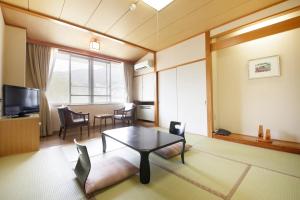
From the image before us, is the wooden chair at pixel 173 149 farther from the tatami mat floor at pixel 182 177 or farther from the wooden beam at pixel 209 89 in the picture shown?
the wooden beam at pixel 209 89

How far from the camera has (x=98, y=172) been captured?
1.68 metres

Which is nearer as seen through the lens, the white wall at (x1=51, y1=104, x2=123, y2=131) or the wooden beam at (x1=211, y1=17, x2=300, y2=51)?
the wooden beam at (x1=211, y1=17, x2=300, y2=51)

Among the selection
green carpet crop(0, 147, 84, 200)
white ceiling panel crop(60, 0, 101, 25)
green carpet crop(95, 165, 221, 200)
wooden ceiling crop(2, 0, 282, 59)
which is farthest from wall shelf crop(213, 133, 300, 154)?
white ceiling panel crop(60, 0, 101, 25)

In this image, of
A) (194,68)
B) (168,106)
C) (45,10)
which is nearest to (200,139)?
(168,106)

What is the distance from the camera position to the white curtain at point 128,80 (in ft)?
18.4

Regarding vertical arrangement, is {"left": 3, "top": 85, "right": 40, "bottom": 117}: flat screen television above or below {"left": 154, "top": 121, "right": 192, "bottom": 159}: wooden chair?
above

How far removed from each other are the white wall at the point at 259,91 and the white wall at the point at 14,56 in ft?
15.1

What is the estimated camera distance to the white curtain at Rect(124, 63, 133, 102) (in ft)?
18.4

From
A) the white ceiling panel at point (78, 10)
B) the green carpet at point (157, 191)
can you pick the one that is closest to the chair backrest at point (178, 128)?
the green carpet at point (157, 191)

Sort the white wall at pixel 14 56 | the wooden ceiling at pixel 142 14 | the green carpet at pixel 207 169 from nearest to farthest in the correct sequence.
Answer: the green carpet at pixel 207 169 → the wooden ceiling at pixel 142 14 → the white wall at pixel 14 56

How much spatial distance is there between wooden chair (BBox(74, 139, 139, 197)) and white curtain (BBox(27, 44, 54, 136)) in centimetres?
267

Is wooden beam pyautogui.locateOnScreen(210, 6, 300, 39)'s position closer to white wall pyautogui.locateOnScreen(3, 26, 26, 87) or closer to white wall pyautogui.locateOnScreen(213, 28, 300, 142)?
white wall pyautogui.locateOnScreen(213, 28, 300, 142)

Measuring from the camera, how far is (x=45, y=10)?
260cm

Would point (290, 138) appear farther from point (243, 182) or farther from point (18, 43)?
point (18, 43)
